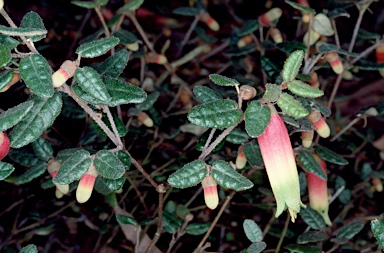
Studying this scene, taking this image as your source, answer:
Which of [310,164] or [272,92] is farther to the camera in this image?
[310,164]

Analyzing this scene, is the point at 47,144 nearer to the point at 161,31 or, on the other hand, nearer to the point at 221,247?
the point at 221,247

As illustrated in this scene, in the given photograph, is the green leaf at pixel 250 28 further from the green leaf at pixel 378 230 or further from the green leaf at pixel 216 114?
the green leaf at pixel 378 230

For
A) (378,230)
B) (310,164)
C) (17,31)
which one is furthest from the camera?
(310,164)

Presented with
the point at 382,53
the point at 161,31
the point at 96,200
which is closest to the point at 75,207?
the point at 96,200

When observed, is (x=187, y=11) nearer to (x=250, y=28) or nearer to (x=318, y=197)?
(x=250, y=28)

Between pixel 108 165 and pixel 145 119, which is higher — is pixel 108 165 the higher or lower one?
the higher one

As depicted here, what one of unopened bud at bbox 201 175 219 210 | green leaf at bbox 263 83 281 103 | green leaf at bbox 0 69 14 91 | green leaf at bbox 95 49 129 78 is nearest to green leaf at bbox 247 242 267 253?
unopened bud at bbox 201 175 219 210

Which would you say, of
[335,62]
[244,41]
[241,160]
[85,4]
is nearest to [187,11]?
[244,41]

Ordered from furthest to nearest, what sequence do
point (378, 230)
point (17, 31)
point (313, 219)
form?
point (313, 219) < point (378, 230) < point (17, 31)

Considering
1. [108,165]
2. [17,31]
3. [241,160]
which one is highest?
[17,31]
